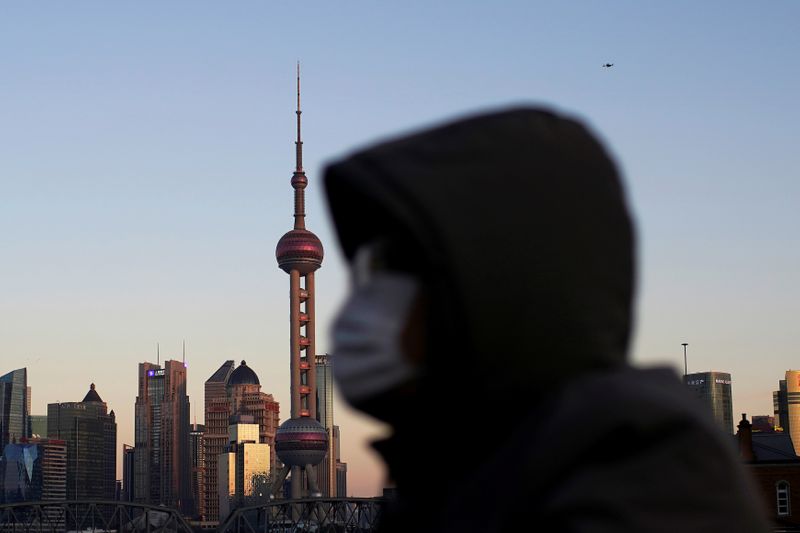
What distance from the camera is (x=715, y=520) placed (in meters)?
1.91

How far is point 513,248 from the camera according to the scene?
80.7 inches

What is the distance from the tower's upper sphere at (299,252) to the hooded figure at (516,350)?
179 m

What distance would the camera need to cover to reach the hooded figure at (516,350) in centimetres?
193

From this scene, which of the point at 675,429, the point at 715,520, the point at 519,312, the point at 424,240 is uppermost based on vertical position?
the point at 424,240

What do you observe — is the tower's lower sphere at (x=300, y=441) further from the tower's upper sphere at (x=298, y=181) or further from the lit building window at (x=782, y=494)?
the lit building window at (x=782, y=494)

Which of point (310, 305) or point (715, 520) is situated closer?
point (715, 520)

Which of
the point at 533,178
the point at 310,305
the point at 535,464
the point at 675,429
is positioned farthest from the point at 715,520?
the point at 310,305

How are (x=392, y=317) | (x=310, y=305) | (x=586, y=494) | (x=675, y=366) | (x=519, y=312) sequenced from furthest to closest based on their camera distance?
1. (x=310, y=305)
2. (x=675, y=366)
3. (x=392, y=317)
4. (x=519, y=312)
5. (x=586, y=494)

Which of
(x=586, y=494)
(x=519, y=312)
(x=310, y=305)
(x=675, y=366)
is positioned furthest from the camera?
(x=310, y=305)

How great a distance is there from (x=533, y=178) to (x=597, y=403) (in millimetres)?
409

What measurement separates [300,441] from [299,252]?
2861cm

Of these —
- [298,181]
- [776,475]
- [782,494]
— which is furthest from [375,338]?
[298,181]

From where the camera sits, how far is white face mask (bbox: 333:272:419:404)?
2.16m

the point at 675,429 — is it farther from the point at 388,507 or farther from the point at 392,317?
the point at 388,507
